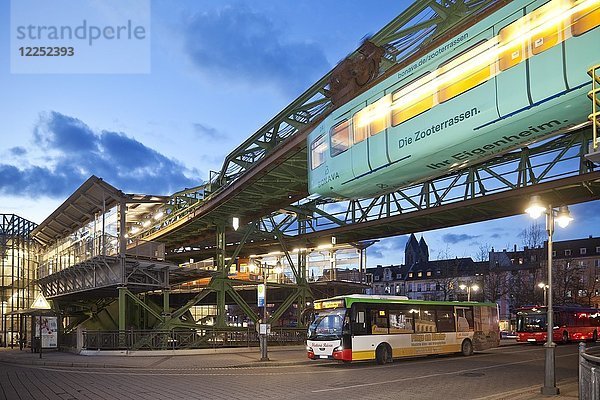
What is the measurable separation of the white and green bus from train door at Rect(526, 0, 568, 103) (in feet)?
60.9

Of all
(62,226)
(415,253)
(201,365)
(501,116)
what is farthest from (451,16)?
(415,253)

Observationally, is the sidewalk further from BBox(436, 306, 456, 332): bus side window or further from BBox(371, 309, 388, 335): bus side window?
BBox(436, 306, 456, 332): bus side window

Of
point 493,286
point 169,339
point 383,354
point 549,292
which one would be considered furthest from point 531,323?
point 493,286

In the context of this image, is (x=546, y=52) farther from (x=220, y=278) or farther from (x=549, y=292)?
(x=220, y=278)

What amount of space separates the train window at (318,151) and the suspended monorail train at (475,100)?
0.66 meters

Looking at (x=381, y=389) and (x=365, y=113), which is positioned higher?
(x=365, y=113)

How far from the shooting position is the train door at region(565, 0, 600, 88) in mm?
7430

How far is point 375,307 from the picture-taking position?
26.5m

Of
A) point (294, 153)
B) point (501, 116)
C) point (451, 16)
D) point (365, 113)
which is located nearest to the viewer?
point (501, 116)

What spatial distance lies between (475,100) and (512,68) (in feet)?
2.31

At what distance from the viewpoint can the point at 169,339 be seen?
111 ft

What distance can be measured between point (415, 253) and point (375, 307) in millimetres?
144702

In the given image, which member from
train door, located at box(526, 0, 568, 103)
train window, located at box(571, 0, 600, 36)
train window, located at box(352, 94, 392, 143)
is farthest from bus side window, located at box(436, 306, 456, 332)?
train window, located at box(571, 0, 600, 36)

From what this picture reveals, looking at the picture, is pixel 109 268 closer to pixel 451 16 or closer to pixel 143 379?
pixel 143 379
